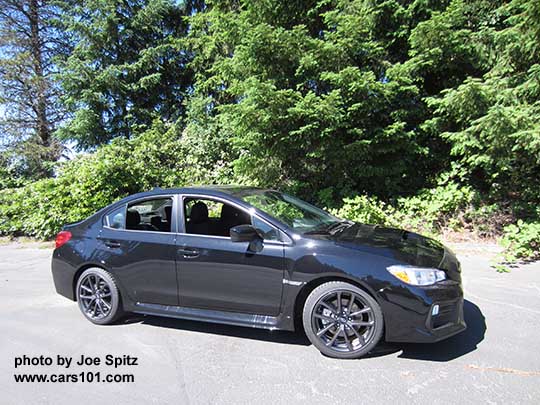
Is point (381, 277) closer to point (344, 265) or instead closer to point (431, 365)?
point (344, 265)

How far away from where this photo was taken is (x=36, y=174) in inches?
563

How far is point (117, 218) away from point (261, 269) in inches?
76.4

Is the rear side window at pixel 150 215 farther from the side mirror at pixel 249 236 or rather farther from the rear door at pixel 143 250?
the side mirror at pixel 249 236

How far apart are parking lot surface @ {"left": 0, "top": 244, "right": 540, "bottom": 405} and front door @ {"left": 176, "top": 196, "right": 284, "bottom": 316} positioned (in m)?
0.41

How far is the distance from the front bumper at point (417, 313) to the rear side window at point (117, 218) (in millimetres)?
2900

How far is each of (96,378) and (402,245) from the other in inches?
116

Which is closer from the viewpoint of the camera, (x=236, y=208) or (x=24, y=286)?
(x=236, y=208)

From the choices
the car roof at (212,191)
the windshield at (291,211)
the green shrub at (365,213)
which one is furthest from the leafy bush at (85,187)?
the windshield at (291,211)

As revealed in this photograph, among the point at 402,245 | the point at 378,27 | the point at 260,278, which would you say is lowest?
the point at 260,278

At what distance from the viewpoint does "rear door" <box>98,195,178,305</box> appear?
361 centimetres

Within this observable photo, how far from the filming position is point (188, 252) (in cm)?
351

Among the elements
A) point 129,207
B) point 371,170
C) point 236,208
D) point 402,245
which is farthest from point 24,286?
point 371,170

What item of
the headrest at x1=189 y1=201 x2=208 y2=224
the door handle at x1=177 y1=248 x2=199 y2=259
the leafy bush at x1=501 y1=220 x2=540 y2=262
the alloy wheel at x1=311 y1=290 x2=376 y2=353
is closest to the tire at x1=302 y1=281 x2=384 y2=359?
the alloy wheel at x1=311 y1=290 x2=376 y2=353

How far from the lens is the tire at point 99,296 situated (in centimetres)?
387
